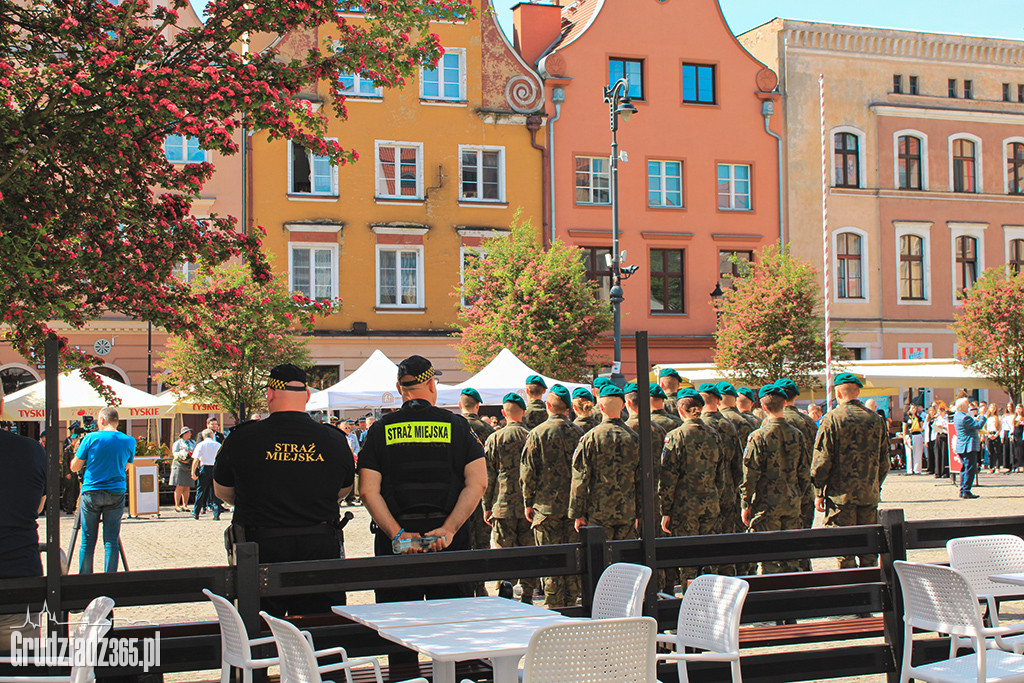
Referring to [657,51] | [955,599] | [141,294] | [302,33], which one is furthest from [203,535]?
[657,51]

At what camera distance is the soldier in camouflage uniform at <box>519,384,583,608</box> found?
35.3 ft

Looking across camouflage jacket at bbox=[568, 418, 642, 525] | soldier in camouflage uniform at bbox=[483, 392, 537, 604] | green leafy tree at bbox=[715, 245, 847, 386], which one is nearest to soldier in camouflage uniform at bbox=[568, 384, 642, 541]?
camouflage jacket at bbox=[568, 418, 642, 525]

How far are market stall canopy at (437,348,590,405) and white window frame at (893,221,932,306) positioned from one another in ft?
71.6

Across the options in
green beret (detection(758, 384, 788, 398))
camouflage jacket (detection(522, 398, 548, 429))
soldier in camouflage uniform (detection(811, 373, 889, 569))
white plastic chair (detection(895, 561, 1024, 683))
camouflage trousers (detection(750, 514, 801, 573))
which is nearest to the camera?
white plastic chair (detection(895, 561, 1024, 683))

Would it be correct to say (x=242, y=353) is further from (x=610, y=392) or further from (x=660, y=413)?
(x=610, y=392)

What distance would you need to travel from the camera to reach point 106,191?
34.1ft

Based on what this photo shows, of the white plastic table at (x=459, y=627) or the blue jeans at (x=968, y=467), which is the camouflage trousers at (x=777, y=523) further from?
the blue jeans at (x=968, y=467)

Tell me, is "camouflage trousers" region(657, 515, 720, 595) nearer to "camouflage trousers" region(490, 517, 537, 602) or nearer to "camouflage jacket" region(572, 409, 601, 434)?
"camouflage jacket" region(572, 409, 601, 434)

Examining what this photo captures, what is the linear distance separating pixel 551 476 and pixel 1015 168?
36057 millimetres

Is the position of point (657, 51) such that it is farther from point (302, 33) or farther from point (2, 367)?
point (2, 367)

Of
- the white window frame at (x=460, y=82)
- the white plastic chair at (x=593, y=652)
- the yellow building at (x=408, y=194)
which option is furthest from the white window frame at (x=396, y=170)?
the white plastic chair at (x=593, y=652)

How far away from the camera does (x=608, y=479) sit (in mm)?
10078

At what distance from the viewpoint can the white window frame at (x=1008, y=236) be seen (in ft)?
133

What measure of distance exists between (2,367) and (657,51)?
73.0 ft
